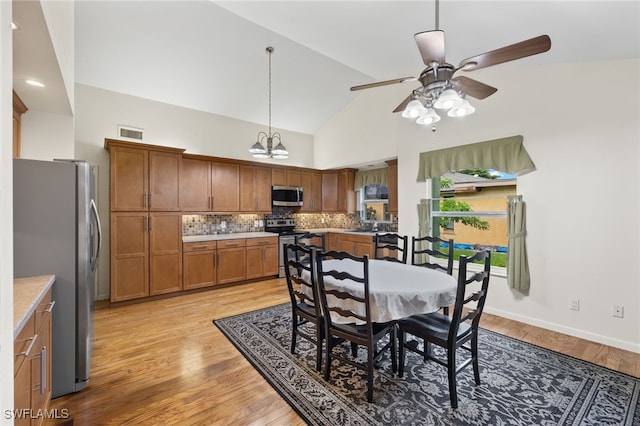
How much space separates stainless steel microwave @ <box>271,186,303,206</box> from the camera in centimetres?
564

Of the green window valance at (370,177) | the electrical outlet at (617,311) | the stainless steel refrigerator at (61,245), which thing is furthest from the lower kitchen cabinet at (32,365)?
the green window valance at (370,177)

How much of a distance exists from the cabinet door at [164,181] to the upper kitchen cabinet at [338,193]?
10.1 feet

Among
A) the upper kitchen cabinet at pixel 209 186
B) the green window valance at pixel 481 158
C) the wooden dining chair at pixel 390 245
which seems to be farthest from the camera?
the upper kitchen cabinet at pixel 209 186

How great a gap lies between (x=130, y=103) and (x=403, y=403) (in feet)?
16.8

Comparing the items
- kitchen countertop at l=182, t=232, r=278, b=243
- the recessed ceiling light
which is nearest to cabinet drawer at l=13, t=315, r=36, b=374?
the recessed ceiling light

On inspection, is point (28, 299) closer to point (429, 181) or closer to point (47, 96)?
point (47, 96)

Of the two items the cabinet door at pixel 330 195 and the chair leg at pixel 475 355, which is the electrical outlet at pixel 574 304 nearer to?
the chair leg at pixel 475 355

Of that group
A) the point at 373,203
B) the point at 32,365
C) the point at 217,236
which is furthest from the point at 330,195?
the point at 32,365

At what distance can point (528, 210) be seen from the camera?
3.27 metres

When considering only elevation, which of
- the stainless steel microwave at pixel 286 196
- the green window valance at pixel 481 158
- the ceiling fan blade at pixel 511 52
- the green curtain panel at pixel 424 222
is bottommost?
the green curtain panel at pixel 424 222

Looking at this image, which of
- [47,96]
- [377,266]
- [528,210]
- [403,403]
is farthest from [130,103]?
[528,210]

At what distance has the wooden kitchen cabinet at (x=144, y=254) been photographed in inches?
150

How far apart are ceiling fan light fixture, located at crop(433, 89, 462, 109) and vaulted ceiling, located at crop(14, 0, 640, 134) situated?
994 millimetres
